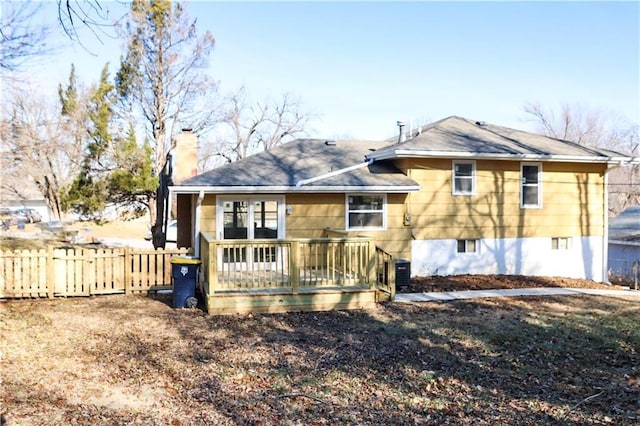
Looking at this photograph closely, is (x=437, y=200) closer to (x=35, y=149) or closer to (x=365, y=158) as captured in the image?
(x=365, y=158)

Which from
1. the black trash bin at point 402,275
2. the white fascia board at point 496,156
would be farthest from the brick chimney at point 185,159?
the black trash bin at point 402,275

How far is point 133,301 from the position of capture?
10.2 m

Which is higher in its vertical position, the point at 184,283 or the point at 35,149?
the point at 35,149

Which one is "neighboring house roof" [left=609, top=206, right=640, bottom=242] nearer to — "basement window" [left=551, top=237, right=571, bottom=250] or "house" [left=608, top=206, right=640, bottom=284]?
"house" [left=608, top=206, right=640, bottom=284]

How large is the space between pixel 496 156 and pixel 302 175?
5.50 m

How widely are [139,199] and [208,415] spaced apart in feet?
61.8

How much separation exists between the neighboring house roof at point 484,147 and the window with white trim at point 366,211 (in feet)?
4.43

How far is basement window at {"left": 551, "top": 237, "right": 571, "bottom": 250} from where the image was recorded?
14859 mm

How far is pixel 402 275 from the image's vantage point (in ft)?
39.0

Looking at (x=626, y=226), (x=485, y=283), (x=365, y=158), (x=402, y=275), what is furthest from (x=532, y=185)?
(x=626, y=226)

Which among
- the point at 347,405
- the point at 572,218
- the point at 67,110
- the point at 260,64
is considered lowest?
the point at 347,405

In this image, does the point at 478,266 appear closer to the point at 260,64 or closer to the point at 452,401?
the point at 452,401

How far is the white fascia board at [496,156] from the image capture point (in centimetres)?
1311

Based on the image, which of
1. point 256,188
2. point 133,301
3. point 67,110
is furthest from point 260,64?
point 133,301
